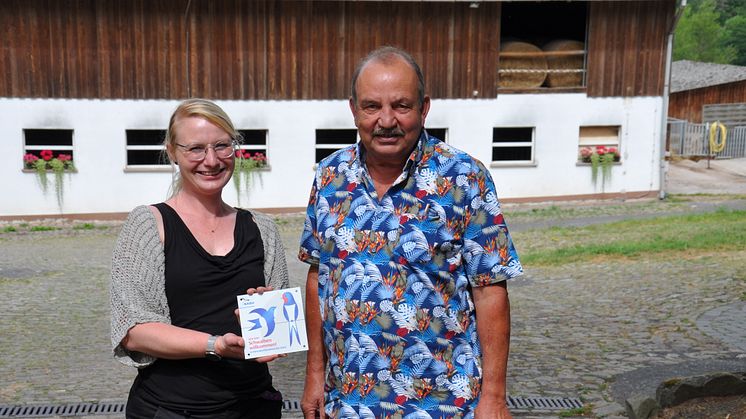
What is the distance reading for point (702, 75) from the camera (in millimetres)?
42438

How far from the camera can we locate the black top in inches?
113

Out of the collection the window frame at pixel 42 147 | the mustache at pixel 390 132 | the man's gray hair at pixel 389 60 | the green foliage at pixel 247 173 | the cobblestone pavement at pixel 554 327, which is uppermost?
the man's gray hair at pixel 389 60

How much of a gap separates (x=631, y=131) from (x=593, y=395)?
16.7 metres

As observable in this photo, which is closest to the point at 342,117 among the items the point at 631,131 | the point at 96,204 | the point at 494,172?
the point at 494,172

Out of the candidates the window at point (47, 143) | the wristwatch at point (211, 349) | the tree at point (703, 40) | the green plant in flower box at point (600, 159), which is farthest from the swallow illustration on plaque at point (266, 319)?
the tree at point (703, 40)

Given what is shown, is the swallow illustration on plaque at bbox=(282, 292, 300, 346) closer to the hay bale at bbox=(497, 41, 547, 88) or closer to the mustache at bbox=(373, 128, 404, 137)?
the mustache at bbox=(373, 128, 404, 137)

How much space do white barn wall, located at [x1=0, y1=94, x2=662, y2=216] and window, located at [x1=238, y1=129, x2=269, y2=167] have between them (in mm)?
280

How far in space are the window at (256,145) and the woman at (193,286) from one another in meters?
17.1

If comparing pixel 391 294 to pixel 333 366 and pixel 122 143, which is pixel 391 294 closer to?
pixel 333 366

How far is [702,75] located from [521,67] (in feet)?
83.9

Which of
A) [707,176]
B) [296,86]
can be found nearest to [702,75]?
[707,176]

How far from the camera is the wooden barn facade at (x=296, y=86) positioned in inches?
748

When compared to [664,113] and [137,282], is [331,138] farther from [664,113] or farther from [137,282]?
[137,282]

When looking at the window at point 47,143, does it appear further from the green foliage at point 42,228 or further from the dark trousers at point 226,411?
the dark trousers at point 226,411
